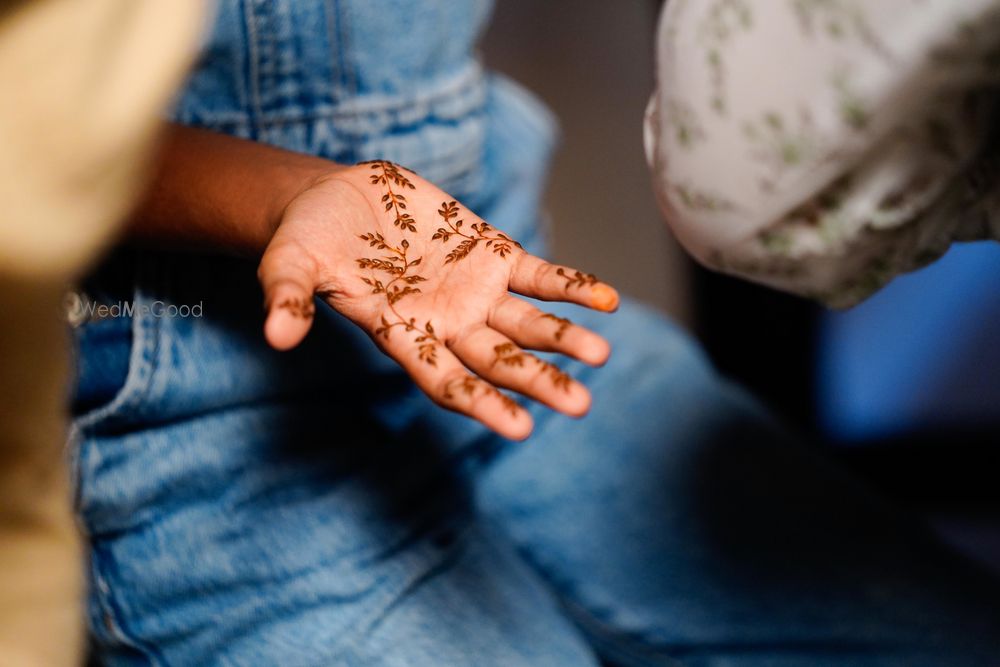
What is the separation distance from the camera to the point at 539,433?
77 cm

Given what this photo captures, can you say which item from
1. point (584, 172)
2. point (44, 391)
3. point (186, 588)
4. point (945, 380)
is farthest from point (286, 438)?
point (945, 380)

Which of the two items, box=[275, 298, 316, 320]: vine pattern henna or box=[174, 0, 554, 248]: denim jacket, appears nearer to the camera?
box=[275, 298, 316, 320]: vine pattern henna

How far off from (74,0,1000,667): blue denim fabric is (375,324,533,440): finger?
186 millimetres

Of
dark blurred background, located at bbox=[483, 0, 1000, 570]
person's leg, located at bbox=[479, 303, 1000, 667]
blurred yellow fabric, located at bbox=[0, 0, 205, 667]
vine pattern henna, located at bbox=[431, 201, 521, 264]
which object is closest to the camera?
blurred yellow fabric, located at bbox=[0, 0, 205, 667]

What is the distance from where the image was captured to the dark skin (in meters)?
0.40

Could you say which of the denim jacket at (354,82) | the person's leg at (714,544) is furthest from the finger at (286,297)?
the person's leg at (714,544)

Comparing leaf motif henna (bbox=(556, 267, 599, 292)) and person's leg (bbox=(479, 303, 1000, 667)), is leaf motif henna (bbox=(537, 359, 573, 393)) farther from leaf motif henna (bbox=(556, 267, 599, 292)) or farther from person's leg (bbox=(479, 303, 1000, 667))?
person's leg (bbox=(479, 303, 1000, 667))

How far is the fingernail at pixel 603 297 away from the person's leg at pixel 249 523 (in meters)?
0.26

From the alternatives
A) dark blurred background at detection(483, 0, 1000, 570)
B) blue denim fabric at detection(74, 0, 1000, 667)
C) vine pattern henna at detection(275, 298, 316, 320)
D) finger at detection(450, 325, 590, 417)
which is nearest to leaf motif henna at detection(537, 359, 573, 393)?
finger at detection(450, 325, 590, 417)

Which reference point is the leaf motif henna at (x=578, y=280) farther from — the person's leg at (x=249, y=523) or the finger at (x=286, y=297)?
the person's leg at (x=249, y=523)

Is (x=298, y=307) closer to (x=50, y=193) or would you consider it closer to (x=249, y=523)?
(x=50, y=193)

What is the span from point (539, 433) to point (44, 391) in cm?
45

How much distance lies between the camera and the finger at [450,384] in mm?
392

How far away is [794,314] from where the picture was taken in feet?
4.22
